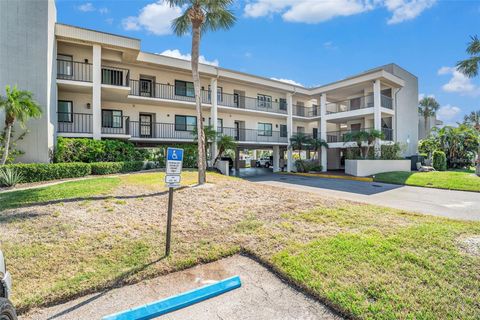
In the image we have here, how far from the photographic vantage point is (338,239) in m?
5.20

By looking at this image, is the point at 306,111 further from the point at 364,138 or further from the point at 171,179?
the point at 171,179

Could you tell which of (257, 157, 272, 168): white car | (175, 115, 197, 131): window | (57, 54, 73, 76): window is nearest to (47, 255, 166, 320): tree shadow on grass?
(57, 54, 73, 76): window

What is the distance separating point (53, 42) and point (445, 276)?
18722mm

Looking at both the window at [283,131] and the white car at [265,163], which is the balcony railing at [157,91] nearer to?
the window at [283,131]

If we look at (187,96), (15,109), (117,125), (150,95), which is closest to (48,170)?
(15,109)

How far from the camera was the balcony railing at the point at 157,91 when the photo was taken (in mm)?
18703

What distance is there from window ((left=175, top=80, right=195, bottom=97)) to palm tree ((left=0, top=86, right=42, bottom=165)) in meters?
10.6

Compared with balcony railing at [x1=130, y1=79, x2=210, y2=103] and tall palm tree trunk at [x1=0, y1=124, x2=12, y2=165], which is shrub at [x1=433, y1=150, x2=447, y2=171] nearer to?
balcony railing at [x1=130, y1=79, x2=210, y2=103]

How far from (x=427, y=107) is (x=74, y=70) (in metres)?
47.1

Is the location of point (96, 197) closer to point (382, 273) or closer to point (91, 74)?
point (382, 273)

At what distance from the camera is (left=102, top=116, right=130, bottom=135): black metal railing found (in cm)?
1769

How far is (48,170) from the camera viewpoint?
443 inches

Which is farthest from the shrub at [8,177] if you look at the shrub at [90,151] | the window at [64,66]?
the window at [64,66]

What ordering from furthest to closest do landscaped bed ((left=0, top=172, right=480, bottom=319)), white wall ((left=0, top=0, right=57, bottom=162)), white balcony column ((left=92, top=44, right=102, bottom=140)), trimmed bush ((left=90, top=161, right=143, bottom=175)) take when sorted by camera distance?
white balcony column ((left=92, top=44, right=102, bottom=140)) → trimmed bush ((left=90, top=161, right=143, bottom=175)) → white wall ((left=0, top=0, right=57, bottom=162)) → landscaped bed ((left=0, top=172, right=480, bottom=319))
